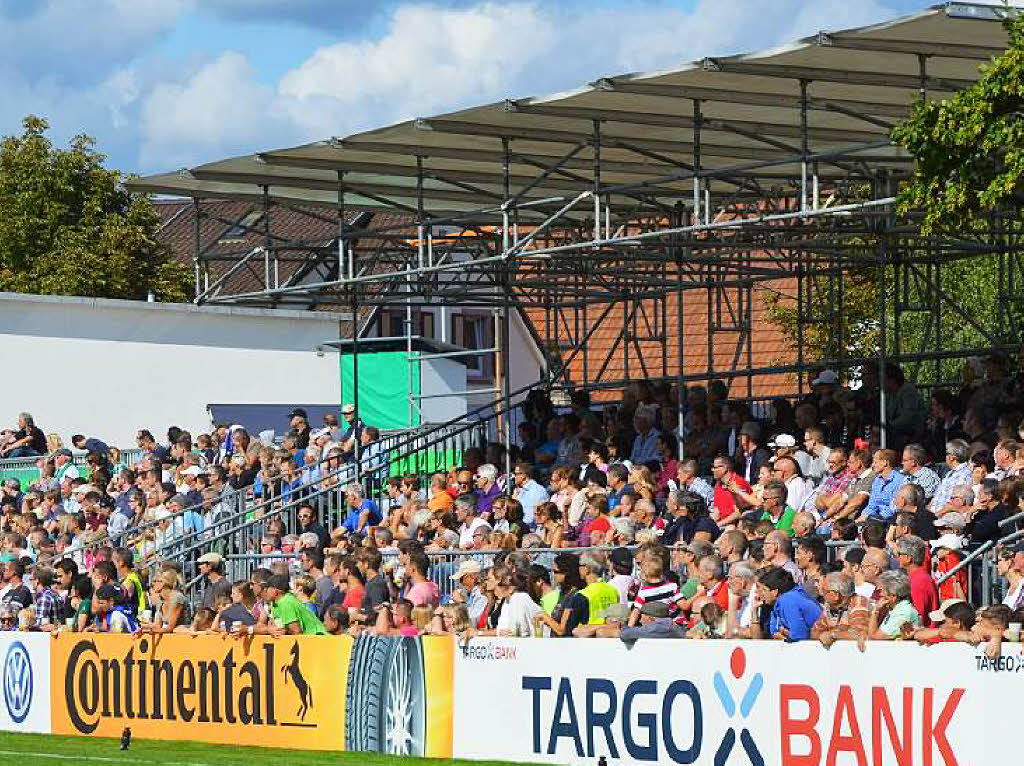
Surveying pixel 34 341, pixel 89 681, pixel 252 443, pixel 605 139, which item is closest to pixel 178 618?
pixel 89 681

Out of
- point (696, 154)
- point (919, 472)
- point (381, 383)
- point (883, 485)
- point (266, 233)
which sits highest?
point (266, 233)

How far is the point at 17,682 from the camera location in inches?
860

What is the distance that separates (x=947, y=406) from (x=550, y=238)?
10.6 metres

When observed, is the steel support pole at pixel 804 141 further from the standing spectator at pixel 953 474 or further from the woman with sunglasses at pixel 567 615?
the woman with sunglasses at pixel 567 615

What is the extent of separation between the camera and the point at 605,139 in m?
23.3

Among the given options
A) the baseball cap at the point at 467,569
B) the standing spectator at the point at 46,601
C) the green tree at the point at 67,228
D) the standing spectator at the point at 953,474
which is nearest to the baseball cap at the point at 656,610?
→ the standing spectator at the point at 953,474

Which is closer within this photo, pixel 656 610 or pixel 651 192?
pixel 656 610

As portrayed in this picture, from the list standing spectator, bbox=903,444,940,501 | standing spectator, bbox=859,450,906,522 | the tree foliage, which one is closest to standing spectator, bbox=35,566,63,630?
standing spectator, bbox=859,450,906,522

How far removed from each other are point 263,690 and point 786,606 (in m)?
5.91

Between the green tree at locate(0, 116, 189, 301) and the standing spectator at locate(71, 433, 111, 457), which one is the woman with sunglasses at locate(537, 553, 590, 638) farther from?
the green tree at locate(0, 116, 189, 301)

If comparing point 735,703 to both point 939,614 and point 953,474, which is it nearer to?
point 939,614

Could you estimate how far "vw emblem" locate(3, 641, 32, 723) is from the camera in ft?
71.2

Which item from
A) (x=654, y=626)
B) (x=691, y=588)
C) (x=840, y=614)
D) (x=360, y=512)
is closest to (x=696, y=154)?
(x=691, y=588)

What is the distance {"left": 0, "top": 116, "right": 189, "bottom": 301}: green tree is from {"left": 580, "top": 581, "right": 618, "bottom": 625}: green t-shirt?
37.6 m
